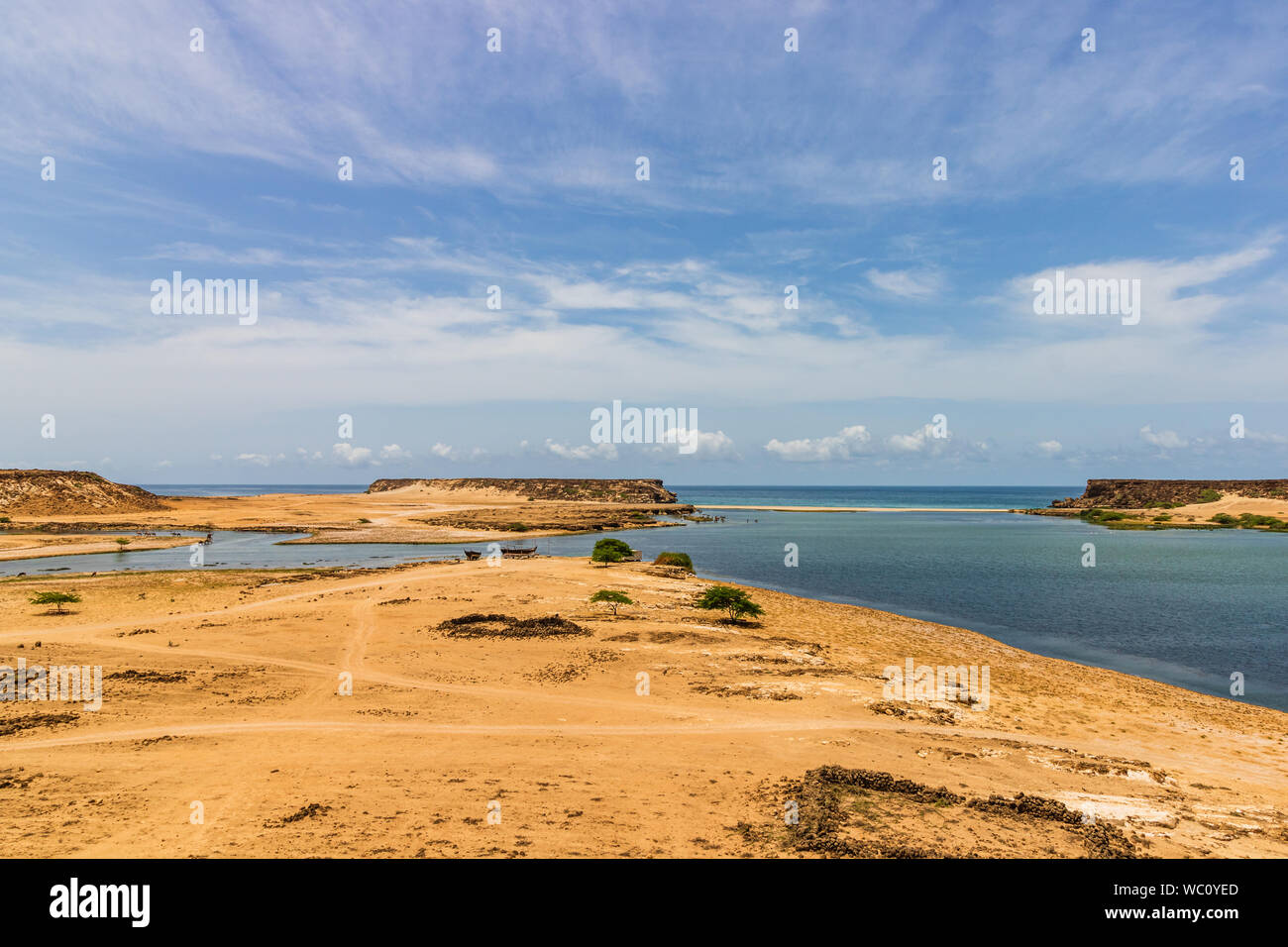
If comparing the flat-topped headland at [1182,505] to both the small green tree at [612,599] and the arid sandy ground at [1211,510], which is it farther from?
the small green tree at [612,599]

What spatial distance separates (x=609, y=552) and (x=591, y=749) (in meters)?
37.3

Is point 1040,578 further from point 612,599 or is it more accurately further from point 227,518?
point 227,518

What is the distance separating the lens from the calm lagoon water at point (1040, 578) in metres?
28.7

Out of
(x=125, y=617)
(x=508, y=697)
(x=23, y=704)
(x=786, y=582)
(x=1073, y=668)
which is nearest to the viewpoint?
(x=23, y=704)

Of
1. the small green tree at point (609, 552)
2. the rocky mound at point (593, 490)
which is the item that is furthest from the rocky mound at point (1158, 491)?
the small green tree at point (609, 552)

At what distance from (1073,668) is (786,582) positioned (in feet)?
75.7

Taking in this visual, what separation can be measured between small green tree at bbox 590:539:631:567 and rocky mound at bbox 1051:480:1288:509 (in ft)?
486

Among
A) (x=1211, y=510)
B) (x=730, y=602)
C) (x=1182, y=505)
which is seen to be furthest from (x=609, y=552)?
(x=1182, y=505)

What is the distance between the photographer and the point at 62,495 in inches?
4023
